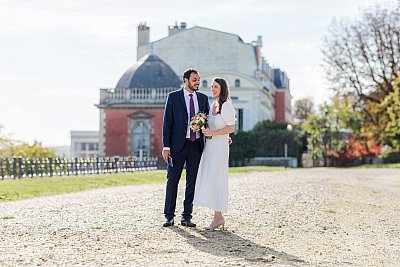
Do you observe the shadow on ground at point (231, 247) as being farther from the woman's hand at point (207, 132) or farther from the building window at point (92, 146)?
the building window at point (92, 146)

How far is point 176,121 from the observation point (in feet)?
38.4

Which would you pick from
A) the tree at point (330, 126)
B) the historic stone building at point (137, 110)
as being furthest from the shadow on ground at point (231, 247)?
the historic stone building at point (137, 110)

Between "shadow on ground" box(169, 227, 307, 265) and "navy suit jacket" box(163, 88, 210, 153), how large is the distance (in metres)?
1.23

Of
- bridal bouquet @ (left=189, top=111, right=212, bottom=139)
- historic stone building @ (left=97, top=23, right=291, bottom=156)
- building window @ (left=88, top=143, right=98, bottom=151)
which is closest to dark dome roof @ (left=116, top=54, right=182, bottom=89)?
historic stone building @ (left=97, top=23, right=291, bottom=156)

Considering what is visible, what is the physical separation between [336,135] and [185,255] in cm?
5166

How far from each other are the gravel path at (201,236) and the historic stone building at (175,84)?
49.2 metres

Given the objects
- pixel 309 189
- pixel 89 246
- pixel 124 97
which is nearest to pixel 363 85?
pixel 124 97

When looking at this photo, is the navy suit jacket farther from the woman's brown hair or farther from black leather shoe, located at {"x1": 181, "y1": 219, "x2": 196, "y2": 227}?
black leather shoe, located at {"x1": 181, "y1": 219, "x2": 196, "y2": 227}

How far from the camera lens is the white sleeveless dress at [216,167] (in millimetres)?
11406

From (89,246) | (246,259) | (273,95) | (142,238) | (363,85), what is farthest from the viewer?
(273,95)

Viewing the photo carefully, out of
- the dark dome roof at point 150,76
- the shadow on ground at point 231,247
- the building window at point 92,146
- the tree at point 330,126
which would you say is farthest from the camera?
the building window at point 92,146

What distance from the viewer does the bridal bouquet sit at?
11.3m

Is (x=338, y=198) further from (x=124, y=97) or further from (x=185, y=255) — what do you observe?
(x=124, y=97)

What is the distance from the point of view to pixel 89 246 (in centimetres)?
916
